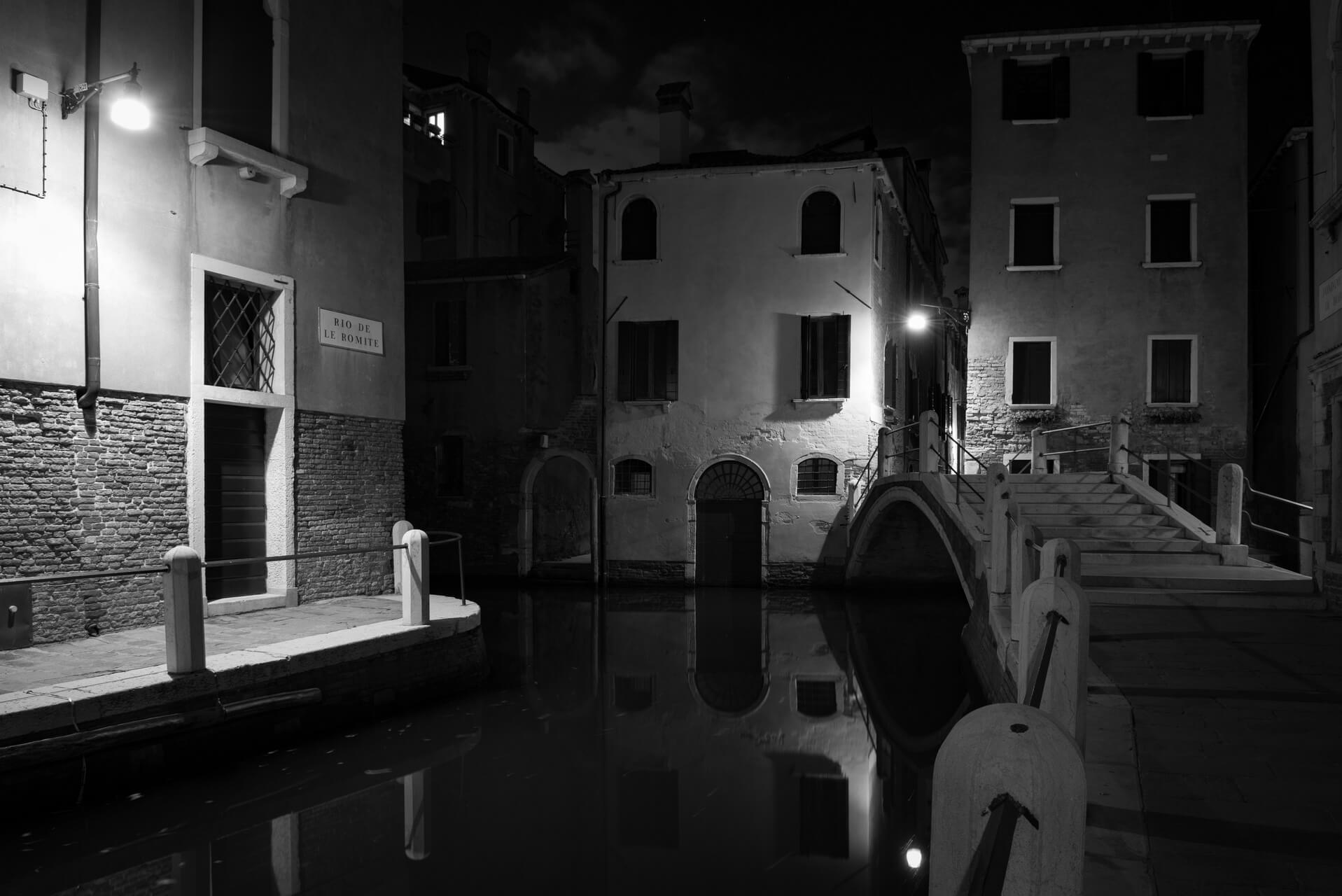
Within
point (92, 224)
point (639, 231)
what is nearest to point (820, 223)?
point (639, 231)

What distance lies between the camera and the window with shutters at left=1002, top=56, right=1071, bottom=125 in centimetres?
1798

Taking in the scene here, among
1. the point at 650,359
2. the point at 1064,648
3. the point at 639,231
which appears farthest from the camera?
the point at 639,231

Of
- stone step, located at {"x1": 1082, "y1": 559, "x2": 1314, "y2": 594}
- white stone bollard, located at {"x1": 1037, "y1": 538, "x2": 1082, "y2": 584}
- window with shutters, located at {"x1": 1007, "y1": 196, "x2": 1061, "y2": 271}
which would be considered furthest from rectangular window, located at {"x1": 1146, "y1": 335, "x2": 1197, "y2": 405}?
white stone bollard, located at {"x1": 1037, "y1": 538, "x2": 1082, "y2": 584}

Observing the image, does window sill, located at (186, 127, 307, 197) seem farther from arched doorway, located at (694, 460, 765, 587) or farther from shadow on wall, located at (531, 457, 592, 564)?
arched doorway, located at (694, 460, 765, 587)

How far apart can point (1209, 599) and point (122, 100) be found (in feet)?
35.6

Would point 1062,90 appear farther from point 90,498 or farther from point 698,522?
point 90,498

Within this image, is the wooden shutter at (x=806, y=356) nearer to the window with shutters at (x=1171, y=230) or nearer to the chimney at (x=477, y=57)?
the window with shutters at (x=1171, y=230)

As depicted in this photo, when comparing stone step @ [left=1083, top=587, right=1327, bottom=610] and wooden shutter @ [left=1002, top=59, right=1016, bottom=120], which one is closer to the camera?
stone step @ [left=1083, top=587, right=1327, bottom=610]

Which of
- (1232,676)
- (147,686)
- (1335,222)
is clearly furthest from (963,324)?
A: (147,686)

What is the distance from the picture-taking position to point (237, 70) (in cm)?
1027

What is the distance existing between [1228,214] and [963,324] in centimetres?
514

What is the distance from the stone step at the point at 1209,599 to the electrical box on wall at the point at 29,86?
1079 cm

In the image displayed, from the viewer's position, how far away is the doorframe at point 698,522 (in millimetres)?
19297

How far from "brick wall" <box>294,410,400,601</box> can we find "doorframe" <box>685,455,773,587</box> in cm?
820
